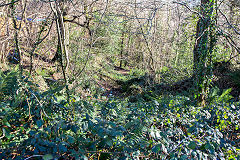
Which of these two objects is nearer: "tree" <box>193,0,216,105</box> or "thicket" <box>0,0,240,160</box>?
"thicket" <box>0,0,240,160</box>

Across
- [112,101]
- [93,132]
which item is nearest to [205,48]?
[112,101]

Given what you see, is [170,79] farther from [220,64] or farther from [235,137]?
[235,137]

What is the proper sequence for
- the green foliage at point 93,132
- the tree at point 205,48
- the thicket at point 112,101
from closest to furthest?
the green foliage at point 93,132, the thicket at point 112,101, the tree at point 205,48

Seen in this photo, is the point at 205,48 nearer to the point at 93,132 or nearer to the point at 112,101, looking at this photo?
the point at 112,101

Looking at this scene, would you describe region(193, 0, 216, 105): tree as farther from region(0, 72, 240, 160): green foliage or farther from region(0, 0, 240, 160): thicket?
region(0, 72, 240, 160): green foliage

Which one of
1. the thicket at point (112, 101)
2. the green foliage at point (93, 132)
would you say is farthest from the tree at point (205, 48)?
the green foliage at point (93, 132)

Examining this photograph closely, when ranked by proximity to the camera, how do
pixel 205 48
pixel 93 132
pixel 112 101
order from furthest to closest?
pixel 205 48 < pixel 112 101 < pixel 93 132

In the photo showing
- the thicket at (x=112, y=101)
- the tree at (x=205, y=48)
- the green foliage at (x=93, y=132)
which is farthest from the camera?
the tree at (x=205, y=48)

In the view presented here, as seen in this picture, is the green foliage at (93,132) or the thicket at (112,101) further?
the thicket at (112,101)

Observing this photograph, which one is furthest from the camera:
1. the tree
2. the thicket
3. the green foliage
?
the tree

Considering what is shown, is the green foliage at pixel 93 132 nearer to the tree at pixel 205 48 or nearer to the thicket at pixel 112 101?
the thicket at pixel 112 101

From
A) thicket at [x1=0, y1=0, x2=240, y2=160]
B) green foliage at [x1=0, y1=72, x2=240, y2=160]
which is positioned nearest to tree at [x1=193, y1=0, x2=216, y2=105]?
thicket at [x1=0, y1=0, x2=240, y2=160]

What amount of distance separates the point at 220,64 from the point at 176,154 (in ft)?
27.6

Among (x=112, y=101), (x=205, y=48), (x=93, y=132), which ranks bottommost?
(x=112, y=101)
